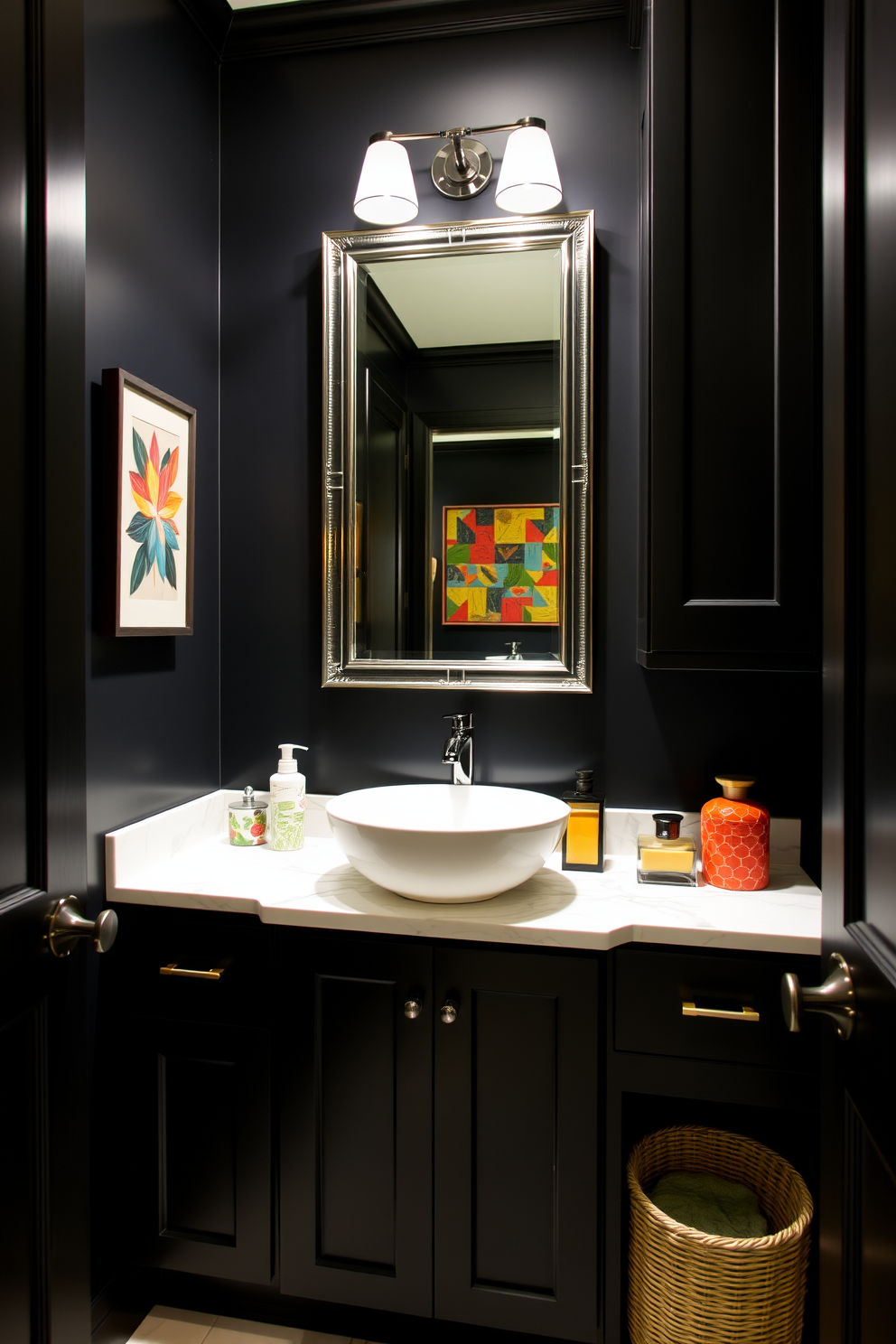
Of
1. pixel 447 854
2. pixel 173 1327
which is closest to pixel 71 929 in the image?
pixel 447 854

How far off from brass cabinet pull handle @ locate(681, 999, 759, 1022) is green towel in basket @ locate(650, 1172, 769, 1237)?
13.5 inches

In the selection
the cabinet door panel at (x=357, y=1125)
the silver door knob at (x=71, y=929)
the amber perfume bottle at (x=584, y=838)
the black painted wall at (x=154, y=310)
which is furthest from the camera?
the amber perfume bottle at (x=584, y=838)

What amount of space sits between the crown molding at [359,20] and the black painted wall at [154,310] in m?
0.08

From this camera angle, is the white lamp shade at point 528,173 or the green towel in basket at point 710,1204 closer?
the green towel in basket at point 710,1204

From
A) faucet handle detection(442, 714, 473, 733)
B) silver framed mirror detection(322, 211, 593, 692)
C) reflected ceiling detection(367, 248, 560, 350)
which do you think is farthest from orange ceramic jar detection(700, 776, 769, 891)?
reflected ceiling detection(367, 248, 560, 350)

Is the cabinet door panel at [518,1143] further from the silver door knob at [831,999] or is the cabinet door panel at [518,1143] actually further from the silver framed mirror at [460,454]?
the silver framed mirror at [460,454]

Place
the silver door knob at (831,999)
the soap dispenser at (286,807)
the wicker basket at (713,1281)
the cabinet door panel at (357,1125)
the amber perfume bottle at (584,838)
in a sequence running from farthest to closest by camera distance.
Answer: the soap dispenser at (286,807)
the amber perfume bottle at (584,838)
the cabinet door panel at (357,1125)
the wicker basket at (713,1281)
the silver door knob at (831,999)

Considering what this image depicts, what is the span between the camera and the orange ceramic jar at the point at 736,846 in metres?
1.44

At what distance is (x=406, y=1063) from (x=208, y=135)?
2.02 meters

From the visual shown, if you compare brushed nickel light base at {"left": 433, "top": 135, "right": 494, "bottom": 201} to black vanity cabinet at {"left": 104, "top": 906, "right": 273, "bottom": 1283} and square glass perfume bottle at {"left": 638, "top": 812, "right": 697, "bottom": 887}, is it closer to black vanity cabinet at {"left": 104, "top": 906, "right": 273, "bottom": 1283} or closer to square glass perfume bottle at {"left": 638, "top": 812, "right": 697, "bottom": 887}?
square glass perfume bottle at {"left": 638, "top": 812, "right": 697, "bottom": 887}

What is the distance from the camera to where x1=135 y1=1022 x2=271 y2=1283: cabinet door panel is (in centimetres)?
138

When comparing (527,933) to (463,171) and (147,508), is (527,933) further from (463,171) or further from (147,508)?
(463,171)

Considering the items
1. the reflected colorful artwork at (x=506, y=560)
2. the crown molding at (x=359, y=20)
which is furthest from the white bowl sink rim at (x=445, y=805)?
the crown molding at (x=359, y=20)

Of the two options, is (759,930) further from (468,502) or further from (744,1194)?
(468,502)
